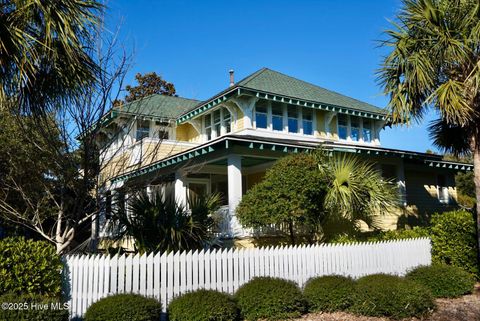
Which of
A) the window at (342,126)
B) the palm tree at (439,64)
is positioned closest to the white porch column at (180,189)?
the palm tree at (439,64)

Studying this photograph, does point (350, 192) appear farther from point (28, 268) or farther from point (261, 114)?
point (28, 268)

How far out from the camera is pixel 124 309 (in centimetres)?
695

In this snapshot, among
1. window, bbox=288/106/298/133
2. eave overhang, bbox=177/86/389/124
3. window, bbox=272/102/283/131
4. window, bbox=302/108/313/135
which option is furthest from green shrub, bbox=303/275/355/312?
window, bbox=302/108/313/135

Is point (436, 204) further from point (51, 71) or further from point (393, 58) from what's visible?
point (51, 71)

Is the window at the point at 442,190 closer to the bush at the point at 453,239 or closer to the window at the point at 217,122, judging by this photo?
the bush at the point at 453,239

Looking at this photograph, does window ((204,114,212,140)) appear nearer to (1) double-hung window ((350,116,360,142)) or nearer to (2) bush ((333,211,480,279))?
(1) double-hung window ((350,116,360,142))

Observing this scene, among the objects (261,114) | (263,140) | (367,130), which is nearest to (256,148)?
(263,140)

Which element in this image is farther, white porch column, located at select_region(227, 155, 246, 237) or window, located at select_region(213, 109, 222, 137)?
window, located at select_region(213, 109, 222, 137)

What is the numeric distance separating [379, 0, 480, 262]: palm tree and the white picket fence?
3.26 metres

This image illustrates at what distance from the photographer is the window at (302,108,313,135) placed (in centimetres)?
1977

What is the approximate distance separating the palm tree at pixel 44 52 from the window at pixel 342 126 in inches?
603

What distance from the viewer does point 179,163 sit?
16.3 meters

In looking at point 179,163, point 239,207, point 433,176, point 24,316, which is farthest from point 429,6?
point 433,176

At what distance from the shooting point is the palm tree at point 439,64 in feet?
35.3
